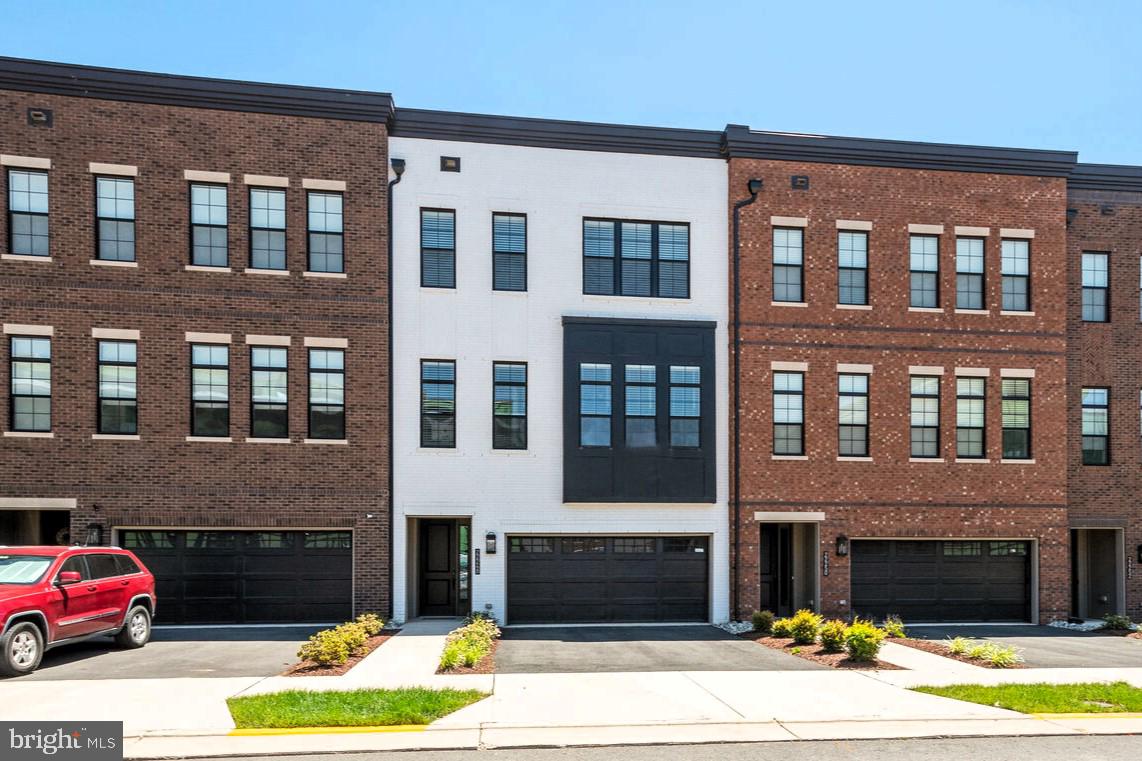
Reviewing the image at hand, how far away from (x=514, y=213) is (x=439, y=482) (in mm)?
6008

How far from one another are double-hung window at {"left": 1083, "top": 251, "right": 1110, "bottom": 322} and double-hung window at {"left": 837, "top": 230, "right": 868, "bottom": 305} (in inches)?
226

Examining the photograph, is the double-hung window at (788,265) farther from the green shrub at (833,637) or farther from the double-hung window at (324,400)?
the double-hung window at (324,400)

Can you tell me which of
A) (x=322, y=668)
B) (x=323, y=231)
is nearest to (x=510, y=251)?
(x=323, y=231)

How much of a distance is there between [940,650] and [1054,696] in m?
3.96

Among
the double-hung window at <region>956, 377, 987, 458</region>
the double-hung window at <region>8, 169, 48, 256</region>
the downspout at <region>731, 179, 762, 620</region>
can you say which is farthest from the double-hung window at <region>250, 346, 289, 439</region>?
the double-hung window at <region>956, 377, 987, 458</region>

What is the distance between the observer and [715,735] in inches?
374

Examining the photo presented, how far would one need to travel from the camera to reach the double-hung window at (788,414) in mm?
19203

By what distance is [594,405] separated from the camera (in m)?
18.5

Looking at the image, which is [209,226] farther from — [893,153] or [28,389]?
[893,153]

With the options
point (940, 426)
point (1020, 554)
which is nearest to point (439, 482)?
point (940, 426)

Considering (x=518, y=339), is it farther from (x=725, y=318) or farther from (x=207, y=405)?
(x=207, y=405)

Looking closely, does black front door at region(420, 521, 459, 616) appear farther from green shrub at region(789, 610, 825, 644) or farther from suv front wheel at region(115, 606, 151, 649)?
green shrub at region(789, 610, 825, 644)

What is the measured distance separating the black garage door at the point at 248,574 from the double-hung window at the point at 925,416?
41.7ft

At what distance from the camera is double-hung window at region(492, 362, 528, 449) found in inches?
726
